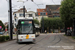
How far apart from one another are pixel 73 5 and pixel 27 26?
1143cm

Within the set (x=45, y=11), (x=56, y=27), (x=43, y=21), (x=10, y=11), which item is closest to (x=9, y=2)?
(x=10, y=11)

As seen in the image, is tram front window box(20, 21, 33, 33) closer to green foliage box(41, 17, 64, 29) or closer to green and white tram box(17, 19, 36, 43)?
green and white tram box(17, 19, 36, 43)

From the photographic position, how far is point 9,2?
25906 mm

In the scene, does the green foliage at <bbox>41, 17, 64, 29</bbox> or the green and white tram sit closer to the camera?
the green and white tram

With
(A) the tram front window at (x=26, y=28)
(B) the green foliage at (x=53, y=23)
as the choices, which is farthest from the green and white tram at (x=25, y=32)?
(B) the green foliage at (x=53, y=23)

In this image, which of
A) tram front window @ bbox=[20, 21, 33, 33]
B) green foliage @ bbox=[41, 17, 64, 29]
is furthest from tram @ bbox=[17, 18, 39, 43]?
green foliage @ bbox=[41, 17, 64, 29]

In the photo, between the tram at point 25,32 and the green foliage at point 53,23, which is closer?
the tram at point 25,32

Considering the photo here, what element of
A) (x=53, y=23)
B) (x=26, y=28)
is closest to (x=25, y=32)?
(x=26, y=28)

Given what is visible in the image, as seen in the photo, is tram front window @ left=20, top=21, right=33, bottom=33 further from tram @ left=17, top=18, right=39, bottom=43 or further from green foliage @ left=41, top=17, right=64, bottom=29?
green foliage @ left=41, top=17, right=64, bottom=29

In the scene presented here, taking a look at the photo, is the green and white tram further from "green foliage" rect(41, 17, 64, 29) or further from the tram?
"green foliage" rect(41, 17, 64, 29)

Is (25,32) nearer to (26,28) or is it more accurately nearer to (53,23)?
(26,28)

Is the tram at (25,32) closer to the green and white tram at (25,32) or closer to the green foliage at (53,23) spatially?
the green and white tram at (25,32)

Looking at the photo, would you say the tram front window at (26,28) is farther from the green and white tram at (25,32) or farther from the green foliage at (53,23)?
the green foliage at (53,23)

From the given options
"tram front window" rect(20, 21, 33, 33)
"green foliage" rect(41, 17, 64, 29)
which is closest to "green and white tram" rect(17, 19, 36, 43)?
"tram front window" rect(20, 21, 33, 33)
